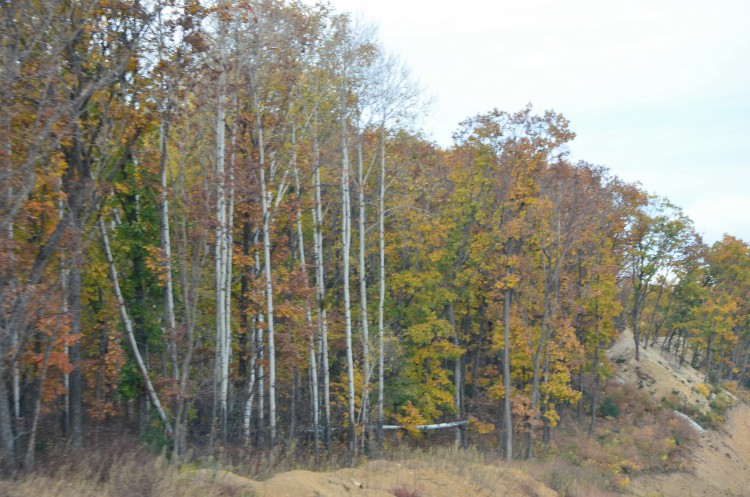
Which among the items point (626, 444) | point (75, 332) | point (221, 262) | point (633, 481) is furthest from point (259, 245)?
point (626, 444)

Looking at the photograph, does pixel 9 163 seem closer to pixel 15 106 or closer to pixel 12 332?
pixel 15 106

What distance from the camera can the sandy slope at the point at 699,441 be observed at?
36031mm

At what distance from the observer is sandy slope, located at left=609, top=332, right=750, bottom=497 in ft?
118

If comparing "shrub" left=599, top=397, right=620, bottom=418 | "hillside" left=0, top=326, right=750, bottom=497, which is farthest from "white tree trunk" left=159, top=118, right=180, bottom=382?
"shrub" left=599, top=397, right=620, bottom=418

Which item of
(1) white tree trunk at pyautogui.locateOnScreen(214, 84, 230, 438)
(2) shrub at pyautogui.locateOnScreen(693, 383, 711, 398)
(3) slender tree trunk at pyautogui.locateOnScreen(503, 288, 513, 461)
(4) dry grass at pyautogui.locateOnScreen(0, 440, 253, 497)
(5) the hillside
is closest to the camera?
(4) dry grass at pyautogui.locateOnScreen(0, 440, 253, 497)

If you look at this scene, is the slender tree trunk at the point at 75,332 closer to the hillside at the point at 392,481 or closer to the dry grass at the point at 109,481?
the dry grass at the point at 109,481

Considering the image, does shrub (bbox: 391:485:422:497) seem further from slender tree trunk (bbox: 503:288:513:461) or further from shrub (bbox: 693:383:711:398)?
shrub (bbox: 693:383:711:398)

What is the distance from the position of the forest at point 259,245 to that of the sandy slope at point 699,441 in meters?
6.88

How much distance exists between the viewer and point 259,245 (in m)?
19.8

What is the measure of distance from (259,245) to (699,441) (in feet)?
119

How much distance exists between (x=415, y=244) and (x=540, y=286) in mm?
7640

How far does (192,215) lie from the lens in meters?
15.4

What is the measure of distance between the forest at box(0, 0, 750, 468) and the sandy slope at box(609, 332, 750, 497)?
22.6 ft

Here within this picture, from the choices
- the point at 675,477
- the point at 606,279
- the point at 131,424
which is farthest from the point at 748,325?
the point at 131,424
